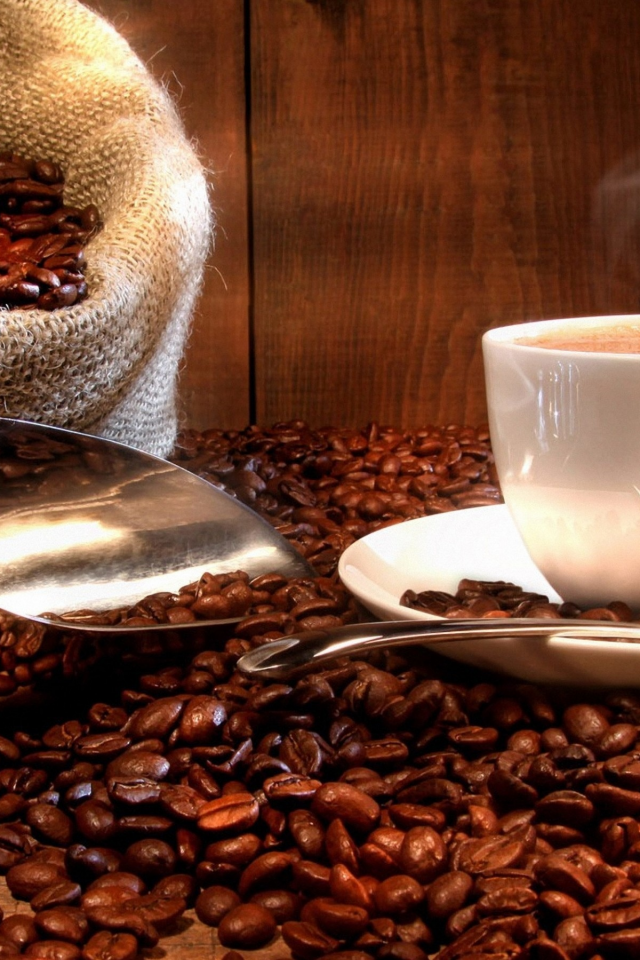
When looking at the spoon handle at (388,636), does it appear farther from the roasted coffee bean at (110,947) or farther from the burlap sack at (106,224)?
the burlap sack at (106,224)

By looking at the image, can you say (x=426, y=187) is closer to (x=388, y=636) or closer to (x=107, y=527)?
(x=107, y=527)

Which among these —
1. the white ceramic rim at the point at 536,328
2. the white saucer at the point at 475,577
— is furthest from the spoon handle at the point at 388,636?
the white ceramic rim at the point at 536,328

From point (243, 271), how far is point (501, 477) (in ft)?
3.58

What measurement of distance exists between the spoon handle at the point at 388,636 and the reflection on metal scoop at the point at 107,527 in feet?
0.96

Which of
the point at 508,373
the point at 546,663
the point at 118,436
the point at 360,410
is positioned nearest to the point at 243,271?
the point at 360,410

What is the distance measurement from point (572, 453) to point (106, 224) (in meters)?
0.83

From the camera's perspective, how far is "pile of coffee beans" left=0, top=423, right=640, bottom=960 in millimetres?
659

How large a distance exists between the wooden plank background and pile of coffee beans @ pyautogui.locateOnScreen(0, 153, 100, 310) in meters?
0.39

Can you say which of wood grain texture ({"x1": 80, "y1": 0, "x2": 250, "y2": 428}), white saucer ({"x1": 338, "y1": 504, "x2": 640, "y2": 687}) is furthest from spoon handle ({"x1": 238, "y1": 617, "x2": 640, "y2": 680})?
wood grain texture ({"x1": 80, "y1": 0, "x2": 250, "y2": 428})

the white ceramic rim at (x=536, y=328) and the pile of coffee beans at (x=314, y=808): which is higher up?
the white ceramic rim at (x=536, y=328)

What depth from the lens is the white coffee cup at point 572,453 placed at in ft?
3.15

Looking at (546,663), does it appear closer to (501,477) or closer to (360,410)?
(501,477)

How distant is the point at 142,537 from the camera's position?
119cm

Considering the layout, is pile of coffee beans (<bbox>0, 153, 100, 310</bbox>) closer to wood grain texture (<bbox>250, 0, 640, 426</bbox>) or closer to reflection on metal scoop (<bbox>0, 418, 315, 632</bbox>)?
reflection on metal scoop (<bbox>0, 418, 315, 632</bbox>)
